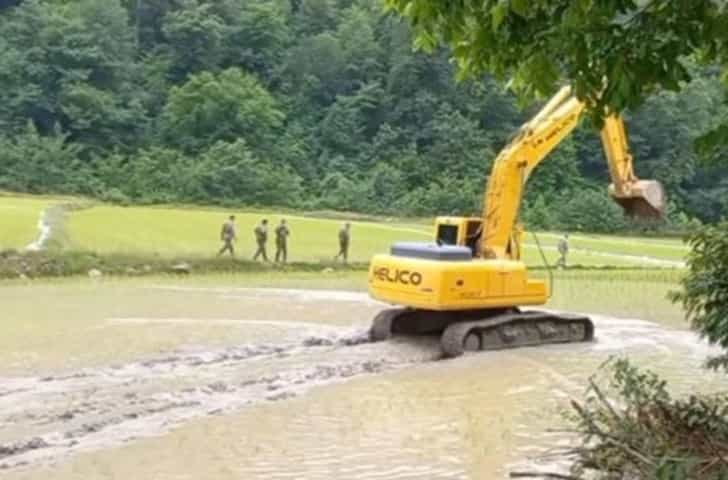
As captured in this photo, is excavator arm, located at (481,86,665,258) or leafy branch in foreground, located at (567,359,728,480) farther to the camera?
excavator arm, located at (481,86,665,258)

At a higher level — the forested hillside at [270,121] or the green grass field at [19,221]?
the forested hillside at [270,121]

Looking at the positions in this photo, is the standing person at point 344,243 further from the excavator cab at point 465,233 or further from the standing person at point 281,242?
the excavator cab at point 465,233

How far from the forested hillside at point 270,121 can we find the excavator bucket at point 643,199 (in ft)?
112

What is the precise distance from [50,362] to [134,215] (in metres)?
25.0

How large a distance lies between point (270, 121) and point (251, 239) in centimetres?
3129

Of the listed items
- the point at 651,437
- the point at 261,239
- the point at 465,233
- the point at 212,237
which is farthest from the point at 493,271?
the point at 212,237

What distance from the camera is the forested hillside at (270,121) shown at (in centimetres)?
5450

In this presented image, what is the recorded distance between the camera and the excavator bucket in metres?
16.0

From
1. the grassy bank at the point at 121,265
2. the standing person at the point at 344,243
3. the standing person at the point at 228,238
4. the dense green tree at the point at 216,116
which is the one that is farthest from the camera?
the dense green tree at the point at 216,116

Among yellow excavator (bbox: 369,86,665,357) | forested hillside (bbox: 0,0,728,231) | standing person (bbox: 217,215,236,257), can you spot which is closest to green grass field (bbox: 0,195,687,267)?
standing person (bbox: 217,215,236,257)

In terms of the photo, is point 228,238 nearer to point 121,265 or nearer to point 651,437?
point 121,265

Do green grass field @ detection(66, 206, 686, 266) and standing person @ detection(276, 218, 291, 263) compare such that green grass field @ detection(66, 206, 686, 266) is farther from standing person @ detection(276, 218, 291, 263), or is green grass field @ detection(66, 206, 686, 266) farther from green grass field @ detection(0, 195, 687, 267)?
standing person @ detection(276, 218, 291, 263)

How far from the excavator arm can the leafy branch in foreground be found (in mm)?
8725

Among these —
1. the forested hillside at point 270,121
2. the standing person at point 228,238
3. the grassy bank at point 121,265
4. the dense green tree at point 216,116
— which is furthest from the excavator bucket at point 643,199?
the dense green tree at point 216,116
